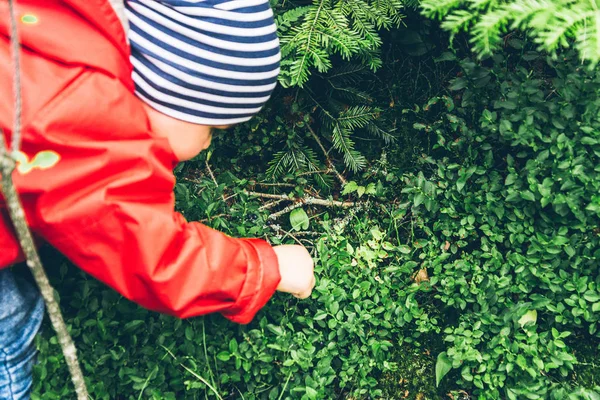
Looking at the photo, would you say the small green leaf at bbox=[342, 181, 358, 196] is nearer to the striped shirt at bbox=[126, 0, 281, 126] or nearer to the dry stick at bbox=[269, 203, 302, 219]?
the dry stick at bbox=[269, 203, 302, 219]

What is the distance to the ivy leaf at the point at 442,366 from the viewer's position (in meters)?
2.42

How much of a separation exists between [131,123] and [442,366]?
1695mm

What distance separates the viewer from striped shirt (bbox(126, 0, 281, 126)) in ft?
5.92

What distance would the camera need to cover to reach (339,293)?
2391 millimetres

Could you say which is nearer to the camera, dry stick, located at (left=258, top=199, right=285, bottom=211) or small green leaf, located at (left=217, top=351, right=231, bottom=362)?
small green leaf, located at (left=217, top=351, right=231, bottom=362)

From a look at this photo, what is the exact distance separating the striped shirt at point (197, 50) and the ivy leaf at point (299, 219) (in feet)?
3.11

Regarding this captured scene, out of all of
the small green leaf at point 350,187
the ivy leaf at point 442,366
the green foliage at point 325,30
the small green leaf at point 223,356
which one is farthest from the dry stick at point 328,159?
the small green leaf at point 223,356

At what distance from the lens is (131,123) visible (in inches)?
70.7

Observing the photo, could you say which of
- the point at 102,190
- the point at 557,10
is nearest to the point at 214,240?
the point at 102,190

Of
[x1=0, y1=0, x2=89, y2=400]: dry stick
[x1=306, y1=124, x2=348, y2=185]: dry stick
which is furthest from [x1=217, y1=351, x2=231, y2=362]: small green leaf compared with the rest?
[x1=306, y1=124, x2=348, y2=185]: dry stick

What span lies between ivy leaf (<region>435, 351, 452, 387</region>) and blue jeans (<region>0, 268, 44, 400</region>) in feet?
5.64

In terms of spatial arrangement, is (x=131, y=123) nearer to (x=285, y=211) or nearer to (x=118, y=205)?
(x=118, y=205)

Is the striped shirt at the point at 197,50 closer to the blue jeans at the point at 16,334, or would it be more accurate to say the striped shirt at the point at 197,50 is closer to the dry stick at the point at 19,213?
the dry stick at the point at 19,213

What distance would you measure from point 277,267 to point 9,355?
1.08 meters
